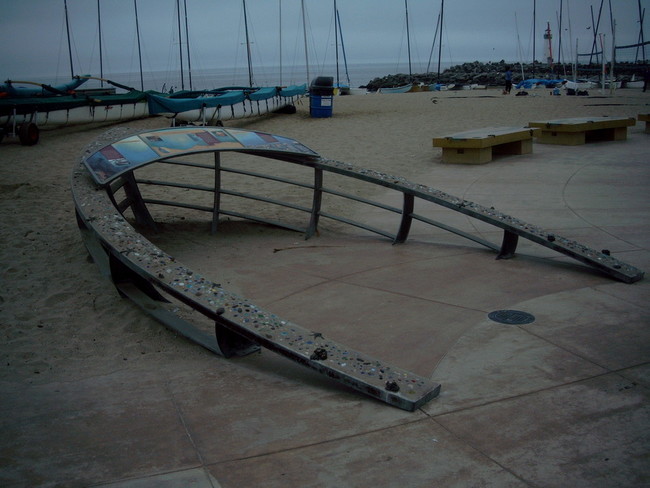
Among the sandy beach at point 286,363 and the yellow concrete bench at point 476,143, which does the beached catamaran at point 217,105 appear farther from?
the sandy beach at point 286,363

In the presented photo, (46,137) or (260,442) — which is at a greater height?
(46,137)

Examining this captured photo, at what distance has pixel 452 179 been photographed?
11.2 meters

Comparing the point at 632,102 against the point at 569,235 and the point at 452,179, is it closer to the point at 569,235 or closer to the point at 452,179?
the point at 452,179

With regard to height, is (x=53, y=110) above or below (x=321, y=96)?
below

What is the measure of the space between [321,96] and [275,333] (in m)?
19.6

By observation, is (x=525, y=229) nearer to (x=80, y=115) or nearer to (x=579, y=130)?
(x=579, y=130)

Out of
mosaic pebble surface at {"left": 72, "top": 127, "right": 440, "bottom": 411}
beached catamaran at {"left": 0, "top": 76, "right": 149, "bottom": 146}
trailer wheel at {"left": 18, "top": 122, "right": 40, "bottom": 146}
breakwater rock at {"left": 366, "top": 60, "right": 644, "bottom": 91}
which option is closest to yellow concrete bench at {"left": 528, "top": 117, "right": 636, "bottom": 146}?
mosaic pebble surface at {"left": 72, "top": 127, "right": 440, "bottom": 411}

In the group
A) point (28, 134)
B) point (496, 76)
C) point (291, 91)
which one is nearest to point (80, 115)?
point (28, 134)

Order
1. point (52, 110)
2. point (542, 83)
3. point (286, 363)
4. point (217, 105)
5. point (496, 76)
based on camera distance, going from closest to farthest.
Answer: point (286, 363) → point (52, 110) → point (217, 105) → point (542, 83) → point (496, 76)

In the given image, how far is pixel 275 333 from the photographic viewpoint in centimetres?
411

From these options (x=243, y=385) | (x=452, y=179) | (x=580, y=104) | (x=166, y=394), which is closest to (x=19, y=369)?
(x=166, y=394)

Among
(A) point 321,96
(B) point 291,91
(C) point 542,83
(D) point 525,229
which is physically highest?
(C) point 542,83

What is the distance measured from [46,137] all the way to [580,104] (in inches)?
783

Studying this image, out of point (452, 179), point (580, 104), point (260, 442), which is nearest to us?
point (260, 442)
